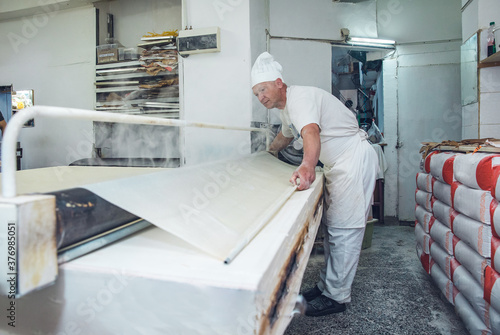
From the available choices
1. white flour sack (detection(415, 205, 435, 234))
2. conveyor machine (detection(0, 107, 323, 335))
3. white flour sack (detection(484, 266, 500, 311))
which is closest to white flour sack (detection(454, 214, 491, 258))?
white flour sack (detection(484, 266, 500, 311))

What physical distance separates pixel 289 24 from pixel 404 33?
1.96 meters

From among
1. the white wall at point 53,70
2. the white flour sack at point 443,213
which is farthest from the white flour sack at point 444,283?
the white wall at point 53,70

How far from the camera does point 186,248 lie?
2.75ft

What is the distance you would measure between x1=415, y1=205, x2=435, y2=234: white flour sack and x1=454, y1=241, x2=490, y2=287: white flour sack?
541 millimetres

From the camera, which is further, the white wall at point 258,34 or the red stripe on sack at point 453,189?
the white wall at point 258,34

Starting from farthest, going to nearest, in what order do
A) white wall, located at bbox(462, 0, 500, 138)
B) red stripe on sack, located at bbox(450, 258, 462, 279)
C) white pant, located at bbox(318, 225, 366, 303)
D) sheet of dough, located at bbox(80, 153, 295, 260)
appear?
1. white wall, located at bbox(462, 0, 500, 138)
2. white pant, located at bbox(318, 225, 366, 303)
3. red stripe on sack, located at bbox(450, 258, 462, 279)
4. sheet of dough, located at bbox(80, 153, 295, 260)

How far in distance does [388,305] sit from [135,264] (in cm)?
213

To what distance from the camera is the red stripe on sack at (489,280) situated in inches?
58.9

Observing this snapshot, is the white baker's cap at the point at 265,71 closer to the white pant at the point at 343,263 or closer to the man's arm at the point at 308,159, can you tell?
the man's arm at the point at 308,159

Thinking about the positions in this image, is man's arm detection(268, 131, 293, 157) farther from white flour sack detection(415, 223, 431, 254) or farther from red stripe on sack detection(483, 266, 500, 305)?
red stripe on sack detection(483, 266, 500, 305)

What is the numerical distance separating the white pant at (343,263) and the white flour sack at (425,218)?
673mm

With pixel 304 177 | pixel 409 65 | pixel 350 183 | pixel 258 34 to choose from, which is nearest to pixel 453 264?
pixel 350 183

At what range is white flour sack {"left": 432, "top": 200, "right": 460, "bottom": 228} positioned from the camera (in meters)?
2.07

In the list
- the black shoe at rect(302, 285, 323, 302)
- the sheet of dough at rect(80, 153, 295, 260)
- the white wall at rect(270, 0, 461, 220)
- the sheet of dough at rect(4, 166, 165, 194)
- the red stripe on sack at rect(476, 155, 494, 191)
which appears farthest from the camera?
the white wall at rect(270, 0, 461, 220)
